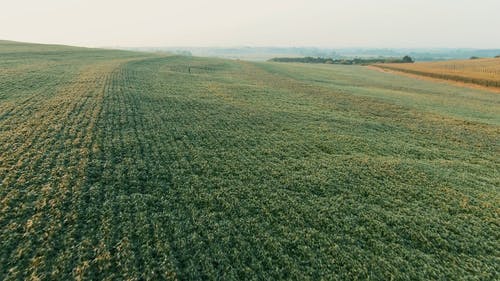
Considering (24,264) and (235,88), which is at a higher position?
(235,88)

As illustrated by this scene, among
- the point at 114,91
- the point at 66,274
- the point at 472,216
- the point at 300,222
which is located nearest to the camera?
the point at 66,274

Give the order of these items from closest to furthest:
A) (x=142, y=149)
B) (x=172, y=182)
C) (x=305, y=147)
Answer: (x=172, y=182) < (x=142, y=149) < (x=305, y=147)

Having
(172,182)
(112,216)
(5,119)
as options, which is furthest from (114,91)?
(112,216)

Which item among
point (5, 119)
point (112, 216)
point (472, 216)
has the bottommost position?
point (472, 216)

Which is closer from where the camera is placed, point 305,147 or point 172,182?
point 172,182

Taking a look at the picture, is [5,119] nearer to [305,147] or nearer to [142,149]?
[142,149]

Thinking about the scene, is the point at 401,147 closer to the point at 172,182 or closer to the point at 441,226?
the point at 441,226

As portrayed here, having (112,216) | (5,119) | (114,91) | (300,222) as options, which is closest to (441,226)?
(300,222)
